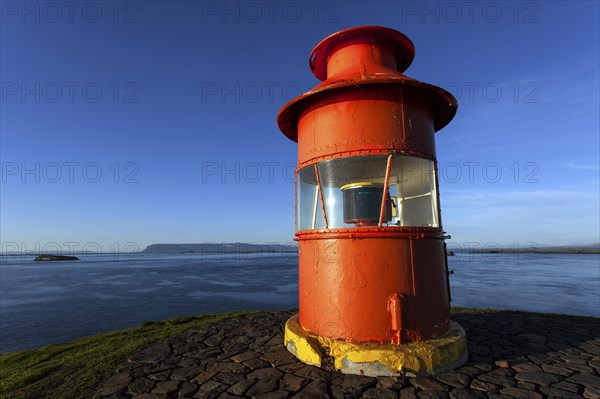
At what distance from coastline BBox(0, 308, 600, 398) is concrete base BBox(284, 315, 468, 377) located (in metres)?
0.13

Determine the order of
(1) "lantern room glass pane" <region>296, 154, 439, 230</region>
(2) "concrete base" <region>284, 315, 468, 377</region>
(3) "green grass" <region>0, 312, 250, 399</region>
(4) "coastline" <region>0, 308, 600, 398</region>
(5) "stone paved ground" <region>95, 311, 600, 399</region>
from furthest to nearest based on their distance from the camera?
(1) "lantern room glass pane" <region>296, 154, 439, 230</region> → (3) "green grass" <region>0, 312, 250, 399</region> → (2) "concrete base" <region>284, 315, 468, 377</region> → (4) "coastline" <region>0, 308, 600, 398</region> → (5) "stone paved ground" <region>95, 311, 600, 399</region>

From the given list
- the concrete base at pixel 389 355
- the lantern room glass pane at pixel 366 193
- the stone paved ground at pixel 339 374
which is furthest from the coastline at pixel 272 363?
the lantern room glass pane at pixel 366 193

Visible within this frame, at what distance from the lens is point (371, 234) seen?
5.28 metres

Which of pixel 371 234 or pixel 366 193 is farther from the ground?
pixel 366 193

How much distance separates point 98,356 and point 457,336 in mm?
7041

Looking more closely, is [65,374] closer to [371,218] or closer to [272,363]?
[272,363]

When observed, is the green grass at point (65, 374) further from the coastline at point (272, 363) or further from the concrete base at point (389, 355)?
the concrete base at point (389, 355)

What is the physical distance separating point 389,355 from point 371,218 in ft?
7.26

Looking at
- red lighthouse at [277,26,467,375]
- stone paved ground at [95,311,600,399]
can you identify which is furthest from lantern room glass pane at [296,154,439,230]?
stone paved ground at [95,311,600,399]

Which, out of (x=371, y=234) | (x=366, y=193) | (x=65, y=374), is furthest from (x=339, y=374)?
(x=65, y=374)

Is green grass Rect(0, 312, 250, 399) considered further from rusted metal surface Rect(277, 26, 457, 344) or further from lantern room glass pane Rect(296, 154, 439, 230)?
lantern room glass pane Rect(296, 154, 439, 230)

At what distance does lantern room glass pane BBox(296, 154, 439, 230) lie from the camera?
5965 millimetres

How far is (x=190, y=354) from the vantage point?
20.9ft

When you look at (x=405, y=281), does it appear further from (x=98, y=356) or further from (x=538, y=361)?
(x=98, y=356)
